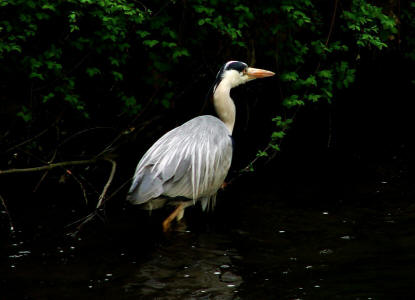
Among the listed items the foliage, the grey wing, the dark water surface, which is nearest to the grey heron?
the grey wing

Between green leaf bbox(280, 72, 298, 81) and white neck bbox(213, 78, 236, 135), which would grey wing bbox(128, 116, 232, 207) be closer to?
white neck bbox(213, 78, 236, 135)

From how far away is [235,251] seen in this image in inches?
201

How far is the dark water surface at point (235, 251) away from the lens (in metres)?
4.32

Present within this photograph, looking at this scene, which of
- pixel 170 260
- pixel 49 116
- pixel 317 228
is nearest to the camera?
pixel 170 260

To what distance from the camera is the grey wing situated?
18.2ft

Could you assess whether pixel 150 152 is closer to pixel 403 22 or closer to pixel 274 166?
pixel 274 166

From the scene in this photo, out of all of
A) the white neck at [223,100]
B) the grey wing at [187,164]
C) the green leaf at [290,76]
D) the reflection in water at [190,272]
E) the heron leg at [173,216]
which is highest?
the green leaf at [290,76]

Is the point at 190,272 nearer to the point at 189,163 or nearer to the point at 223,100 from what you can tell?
the point at 189,163

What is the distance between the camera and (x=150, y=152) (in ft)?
19.0

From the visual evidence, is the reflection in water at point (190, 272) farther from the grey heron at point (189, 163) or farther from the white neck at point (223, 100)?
the white neck at point (223, 100)

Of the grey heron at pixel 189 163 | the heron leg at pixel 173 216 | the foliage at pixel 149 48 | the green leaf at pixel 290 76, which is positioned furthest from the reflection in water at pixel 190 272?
the green leaf at pixel 290 76

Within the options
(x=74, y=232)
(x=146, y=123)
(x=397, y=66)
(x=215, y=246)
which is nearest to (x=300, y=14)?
(x=146, y=123)

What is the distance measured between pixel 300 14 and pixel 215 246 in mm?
2319

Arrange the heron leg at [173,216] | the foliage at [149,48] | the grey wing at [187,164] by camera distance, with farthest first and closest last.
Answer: the foliage at [149,48] < the heron leg at [173,216] < the grey wing at [187,164]
